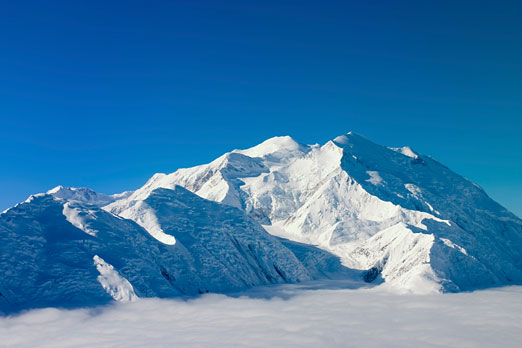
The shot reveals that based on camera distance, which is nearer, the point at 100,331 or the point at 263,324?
the point at 100,331

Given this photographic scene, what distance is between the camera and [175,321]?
192750 mm

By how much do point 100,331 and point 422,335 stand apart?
371 feet

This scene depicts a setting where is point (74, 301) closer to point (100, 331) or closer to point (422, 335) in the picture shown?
point (100, 331)

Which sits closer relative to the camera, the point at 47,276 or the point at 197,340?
the point at 197,340

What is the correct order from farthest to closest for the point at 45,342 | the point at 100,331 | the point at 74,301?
the point at 74,301, the point at 100,331, the point at 45,342

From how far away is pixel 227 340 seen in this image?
180m

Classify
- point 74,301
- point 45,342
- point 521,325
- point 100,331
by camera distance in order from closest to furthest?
point 45,342 → point 100,331 → point 74,301 → point 521,325

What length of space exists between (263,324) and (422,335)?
58315mm

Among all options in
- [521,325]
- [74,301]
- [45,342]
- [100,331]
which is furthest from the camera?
[521,325]

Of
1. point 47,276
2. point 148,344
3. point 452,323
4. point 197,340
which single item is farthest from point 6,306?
point 452,323

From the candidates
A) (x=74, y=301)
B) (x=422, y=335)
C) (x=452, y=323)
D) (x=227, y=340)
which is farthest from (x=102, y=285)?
(x=452, y=323)

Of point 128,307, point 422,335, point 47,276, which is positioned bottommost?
point 422,335

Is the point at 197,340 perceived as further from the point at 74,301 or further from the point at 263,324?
the point at 74,301

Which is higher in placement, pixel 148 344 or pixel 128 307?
pixel 128 307
